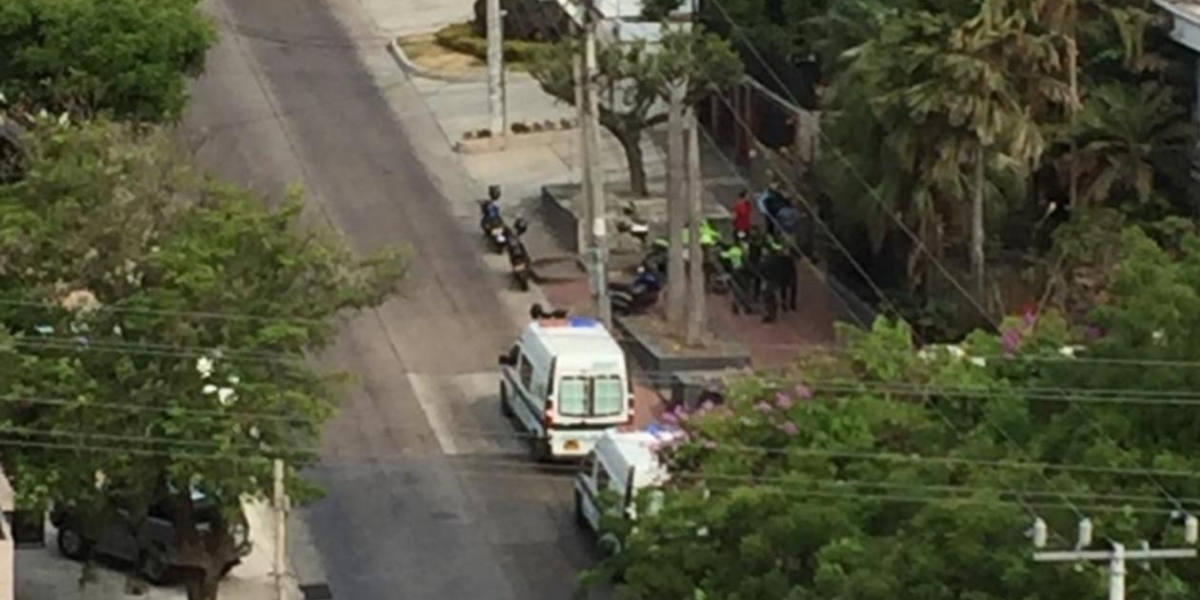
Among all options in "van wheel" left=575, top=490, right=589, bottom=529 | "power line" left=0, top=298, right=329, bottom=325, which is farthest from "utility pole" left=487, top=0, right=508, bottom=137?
"power line" left=0, top=298, right=329, bottom=325

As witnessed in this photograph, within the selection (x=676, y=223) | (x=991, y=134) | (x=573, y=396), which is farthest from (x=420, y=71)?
(x=573, y=396)

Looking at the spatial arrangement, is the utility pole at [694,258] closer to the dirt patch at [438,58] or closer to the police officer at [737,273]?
the police officer at [737,273]

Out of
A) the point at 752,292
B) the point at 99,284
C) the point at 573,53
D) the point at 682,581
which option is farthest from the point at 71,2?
the point at 682,581

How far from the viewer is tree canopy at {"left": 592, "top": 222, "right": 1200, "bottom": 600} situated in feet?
129

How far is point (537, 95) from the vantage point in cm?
7838

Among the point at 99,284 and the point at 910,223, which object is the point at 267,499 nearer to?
the point at 99,284

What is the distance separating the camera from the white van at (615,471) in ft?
164

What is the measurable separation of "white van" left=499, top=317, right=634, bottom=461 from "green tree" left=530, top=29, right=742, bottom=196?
9009mm

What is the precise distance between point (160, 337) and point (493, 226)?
1962 cm

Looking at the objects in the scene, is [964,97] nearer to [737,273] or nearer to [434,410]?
[737,273]

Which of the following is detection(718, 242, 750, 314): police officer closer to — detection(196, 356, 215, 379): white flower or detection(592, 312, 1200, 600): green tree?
detection(592, 312, 1200, 600): green tree

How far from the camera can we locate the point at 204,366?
160 ft

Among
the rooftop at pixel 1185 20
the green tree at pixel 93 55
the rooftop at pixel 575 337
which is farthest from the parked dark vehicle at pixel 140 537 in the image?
the rooftop at pixel 1185 20

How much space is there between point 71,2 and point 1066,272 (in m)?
18.7
